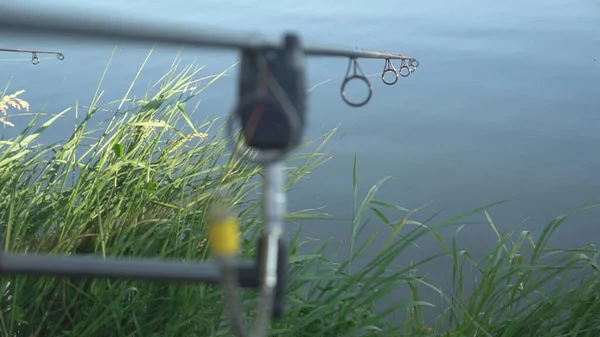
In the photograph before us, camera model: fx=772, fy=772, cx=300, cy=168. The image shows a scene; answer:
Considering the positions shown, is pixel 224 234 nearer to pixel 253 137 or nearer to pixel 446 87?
pixel 253 137

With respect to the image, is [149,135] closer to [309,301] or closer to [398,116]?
[309,301]

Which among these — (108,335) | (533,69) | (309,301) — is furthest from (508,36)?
(108,335)

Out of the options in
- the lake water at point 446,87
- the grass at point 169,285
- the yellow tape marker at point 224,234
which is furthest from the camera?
the lake water at point 446,87

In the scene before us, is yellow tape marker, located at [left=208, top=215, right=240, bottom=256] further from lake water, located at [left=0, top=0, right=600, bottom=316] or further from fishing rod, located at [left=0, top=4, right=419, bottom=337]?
lake water, located at [left=0, top=0, right=600, bottom=316]

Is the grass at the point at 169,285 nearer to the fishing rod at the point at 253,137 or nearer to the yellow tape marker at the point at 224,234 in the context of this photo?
the fishing rod at the point at 253,137

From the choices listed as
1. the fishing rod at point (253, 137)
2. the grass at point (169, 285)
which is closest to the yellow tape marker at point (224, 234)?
the fishing rod at point (253, 137)

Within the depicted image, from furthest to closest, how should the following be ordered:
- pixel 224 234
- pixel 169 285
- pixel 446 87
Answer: pixel 446 87 → pixel 169 285 → pixel 224 234

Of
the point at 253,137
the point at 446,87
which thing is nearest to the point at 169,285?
the point at 253,137

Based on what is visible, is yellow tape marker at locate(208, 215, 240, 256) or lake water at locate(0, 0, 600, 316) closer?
yellow tape marker at locate(208, 215, 240, 256)

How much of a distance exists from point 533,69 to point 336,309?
3486mm

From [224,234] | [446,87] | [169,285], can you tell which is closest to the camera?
[224,234]

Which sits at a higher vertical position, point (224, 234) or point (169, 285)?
point (224, 234)

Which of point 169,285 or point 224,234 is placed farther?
point 169,285

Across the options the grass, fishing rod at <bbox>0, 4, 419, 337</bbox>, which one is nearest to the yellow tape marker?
fishing rod at <bbox>0, 4, 419, 337</bbox>
